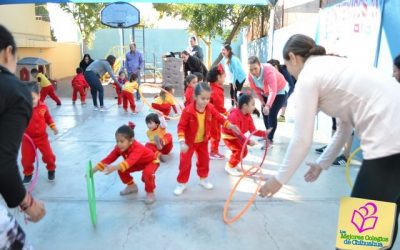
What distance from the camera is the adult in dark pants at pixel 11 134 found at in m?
1.77

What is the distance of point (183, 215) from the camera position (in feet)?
12.8

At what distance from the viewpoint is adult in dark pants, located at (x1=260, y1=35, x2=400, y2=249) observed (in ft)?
6.99

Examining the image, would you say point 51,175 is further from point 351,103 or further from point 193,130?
point 351,103

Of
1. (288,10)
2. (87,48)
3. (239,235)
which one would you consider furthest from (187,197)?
(87,48)

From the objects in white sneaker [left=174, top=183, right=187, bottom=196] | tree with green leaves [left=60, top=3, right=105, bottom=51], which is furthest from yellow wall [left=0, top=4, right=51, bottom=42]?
white sneaker [left=174, top=183, right=187, bottom=196]

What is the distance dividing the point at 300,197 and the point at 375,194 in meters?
2.21

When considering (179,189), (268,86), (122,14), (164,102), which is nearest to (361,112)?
(179,189)

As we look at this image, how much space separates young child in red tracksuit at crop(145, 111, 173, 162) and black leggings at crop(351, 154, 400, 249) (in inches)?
141

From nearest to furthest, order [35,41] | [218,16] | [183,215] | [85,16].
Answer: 1. [183,215]
2. [218,16]
3. [35,41]
4. [85,16]

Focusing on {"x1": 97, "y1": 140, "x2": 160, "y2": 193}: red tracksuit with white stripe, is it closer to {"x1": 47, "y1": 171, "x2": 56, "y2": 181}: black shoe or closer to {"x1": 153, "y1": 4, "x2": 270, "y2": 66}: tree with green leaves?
{"x1": 47, "y1": 171, "x2": 56, "y2": 181}: black shoe

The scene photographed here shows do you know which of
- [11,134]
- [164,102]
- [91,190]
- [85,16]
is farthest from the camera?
[85,16]

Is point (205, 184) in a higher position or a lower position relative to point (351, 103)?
lower

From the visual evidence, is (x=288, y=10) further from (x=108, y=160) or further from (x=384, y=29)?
(x=108, y=160)

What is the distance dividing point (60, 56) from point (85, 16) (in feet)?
12.3
